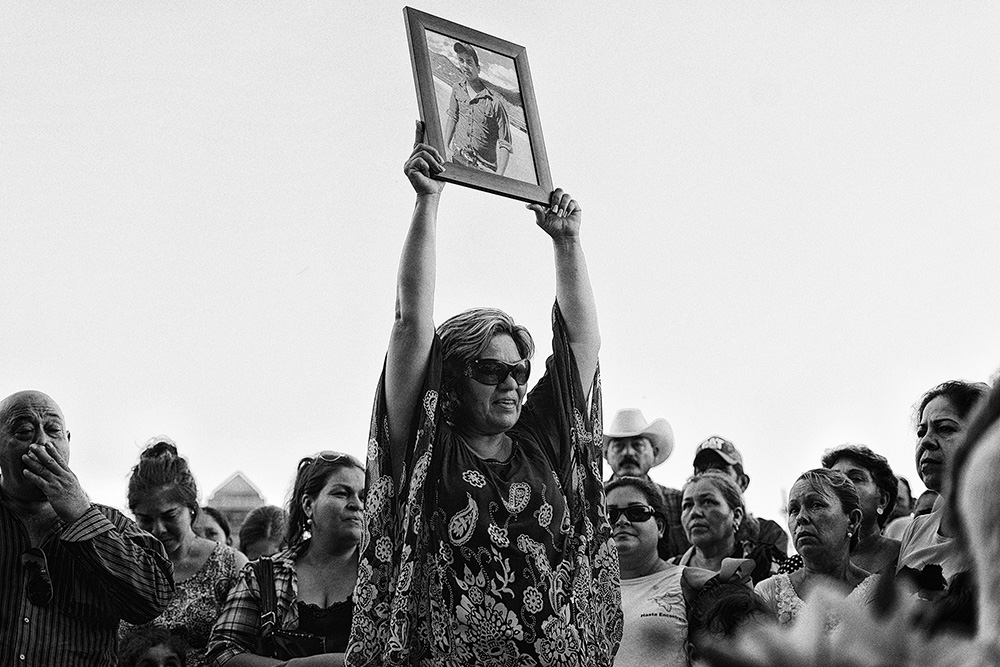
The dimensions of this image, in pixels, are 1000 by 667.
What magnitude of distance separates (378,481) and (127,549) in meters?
0.77

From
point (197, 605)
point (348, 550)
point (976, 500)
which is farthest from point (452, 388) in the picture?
point (976, 500)

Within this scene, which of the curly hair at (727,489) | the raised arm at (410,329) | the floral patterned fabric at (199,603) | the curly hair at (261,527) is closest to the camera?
the raised arm at (410,329)

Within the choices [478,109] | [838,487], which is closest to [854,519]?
[838,487]

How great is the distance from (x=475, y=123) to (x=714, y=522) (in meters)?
1.82

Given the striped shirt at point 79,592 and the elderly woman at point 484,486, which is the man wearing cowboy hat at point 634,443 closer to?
the elderly woman at point 484,486

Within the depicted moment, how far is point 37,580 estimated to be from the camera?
322 cm

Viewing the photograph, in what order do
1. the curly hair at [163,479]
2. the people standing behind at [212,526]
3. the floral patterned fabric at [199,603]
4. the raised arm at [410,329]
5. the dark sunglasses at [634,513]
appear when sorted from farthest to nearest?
the people standing behind at [212,526] → the curly hair at [163,479] → the dark sunglasses at [634,513] → the floral patterned fabric at [199,603] → the raised arm at [410,329]

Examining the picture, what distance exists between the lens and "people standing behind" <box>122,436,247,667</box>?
397cm

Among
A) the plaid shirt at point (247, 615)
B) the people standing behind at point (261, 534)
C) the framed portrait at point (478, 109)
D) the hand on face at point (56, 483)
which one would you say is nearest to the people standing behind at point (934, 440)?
the framed portrait at point (478, 109)

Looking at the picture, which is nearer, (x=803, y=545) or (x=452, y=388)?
(x=452, y=388)

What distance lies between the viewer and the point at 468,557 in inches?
114

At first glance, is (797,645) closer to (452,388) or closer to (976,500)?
(976,500)

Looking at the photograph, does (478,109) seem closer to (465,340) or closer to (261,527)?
(465,340)

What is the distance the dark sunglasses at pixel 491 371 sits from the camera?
316 cm
